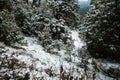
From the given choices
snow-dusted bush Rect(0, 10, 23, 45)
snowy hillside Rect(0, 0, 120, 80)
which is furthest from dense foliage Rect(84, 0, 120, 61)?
A: snow-dusted bush Rect(0, 10, 23, 45)

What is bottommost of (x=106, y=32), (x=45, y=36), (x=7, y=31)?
(x=7, y=31)

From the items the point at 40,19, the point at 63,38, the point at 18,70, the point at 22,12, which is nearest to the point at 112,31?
the point at 63,38

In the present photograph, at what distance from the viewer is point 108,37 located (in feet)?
50.5

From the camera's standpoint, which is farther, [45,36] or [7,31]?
[45,36]

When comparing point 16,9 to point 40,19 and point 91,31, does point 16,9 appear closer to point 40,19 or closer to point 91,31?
point 40,19

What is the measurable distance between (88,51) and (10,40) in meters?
6.93

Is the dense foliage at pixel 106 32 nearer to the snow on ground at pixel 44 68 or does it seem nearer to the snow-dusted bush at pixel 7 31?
the snow on ground at pixel 44 68

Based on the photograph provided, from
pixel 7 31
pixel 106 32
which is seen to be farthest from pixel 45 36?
pixel 106 32

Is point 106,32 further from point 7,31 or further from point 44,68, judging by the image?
point 44,68

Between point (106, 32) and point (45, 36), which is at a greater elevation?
point (106, 32)

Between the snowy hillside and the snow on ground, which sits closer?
the snow on ground

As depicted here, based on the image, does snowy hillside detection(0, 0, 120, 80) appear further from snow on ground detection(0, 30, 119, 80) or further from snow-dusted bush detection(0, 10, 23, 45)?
snow on ground detection(0, 30, 119, 80)

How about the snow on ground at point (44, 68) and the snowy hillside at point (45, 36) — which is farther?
the snowy hillside at point (45, 36)

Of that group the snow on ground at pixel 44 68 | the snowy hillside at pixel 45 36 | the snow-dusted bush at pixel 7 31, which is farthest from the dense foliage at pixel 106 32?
the snow-dusted bush at pixel 7 31
